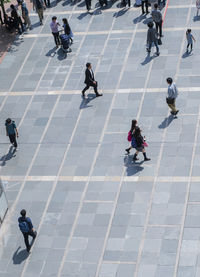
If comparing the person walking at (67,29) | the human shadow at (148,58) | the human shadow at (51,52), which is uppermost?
the person walking at (67,29)

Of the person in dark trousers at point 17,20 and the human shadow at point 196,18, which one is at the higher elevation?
the person in dark trousers at point 17,20

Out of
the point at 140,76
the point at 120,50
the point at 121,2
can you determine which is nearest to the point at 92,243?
the point at 140,76

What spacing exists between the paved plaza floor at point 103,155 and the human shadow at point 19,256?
4 centimetres

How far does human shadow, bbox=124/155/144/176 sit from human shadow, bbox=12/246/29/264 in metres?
4.67

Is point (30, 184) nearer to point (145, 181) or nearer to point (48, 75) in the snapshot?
point (145, 181)

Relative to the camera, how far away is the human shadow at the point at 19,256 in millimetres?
19250

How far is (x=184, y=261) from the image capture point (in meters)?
18.3

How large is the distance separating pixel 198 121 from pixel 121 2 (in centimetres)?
1138

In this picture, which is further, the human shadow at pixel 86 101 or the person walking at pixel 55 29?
the person walking at pixel 55 29

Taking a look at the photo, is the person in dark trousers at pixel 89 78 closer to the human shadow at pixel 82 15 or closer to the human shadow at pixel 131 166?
the human shadow at pixel 131 166

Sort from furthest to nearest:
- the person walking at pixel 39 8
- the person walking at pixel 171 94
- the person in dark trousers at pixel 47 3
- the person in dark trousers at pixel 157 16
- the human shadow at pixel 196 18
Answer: the person in dark trousers at pixel 47 3
the person walking at pixel 39 8
the human shadow at pixel 196 18
the person in dark trousers at pixel 157 16
the person walking at pixel 171 94

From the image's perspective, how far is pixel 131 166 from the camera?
2206cm

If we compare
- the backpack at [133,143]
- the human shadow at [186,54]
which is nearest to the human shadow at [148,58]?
the human shadow at [186,54]

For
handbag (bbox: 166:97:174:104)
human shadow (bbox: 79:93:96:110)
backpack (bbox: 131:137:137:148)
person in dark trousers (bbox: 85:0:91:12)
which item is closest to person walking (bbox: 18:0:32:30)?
person in dark trousers (bbox: 85:0:91:12)
